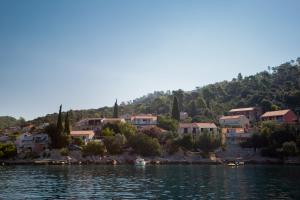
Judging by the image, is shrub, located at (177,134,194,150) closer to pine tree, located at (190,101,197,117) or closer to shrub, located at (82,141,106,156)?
shrub, located at (82,141,106,156)

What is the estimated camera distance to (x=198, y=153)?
310 feet

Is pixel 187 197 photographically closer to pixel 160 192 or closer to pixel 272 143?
pixel 160 192

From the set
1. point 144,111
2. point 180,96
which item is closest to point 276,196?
point 180,96

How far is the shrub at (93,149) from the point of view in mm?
90188

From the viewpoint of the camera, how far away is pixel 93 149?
9031cm

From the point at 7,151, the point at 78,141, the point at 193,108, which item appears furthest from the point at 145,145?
the point at 193,108

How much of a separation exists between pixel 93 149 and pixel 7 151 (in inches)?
827

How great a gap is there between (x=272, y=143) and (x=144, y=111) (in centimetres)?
8787

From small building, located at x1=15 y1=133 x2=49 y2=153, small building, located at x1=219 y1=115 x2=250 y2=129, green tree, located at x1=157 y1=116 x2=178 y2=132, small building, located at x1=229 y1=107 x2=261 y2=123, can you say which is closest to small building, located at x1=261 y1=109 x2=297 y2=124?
small building, located at x1=219 y1=115 x2=250 y2=129

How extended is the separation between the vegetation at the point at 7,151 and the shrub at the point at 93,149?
17.7m

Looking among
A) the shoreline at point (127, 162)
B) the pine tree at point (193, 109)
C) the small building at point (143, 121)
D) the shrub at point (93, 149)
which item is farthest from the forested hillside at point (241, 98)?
the shrub at point (93, 149)

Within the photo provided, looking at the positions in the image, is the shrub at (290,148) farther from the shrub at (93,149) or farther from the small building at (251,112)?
the small building at (251,112)

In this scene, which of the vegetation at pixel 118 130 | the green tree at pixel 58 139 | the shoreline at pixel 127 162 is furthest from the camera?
the vegetation at pixel 118 130

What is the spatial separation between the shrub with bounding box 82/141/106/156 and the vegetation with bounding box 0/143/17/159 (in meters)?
17.7
